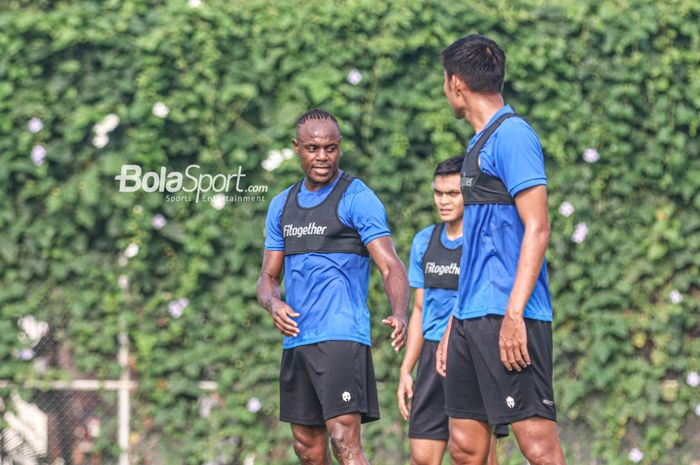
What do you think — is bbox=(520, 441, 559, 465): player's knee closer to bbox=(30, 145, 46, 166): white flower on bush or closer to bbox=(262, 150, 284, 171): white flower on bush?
bbox=(262, 150, 284, 171): white flower on bush

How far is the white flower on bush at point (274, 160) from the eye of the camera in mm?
7621

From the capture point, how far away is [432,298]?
620 cm

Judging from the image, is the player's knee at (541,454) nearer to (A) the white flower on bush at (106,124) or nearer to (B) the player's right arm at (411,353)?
(B) the player's right arm at (411,353)

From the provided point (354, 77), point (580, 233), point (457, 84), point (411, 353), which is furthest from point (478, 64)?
point (580, 233)

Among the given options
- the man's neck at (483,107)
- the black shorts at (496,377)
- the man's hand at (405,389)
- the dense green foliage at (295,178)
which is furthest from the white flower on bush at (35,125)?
the black shorts at (496,377)

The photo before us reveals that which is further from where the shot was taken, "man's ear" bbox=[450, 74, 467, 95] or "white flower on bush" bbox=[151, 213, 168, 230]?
"white flower on bush" bbox=[151, 213, 168, 230]

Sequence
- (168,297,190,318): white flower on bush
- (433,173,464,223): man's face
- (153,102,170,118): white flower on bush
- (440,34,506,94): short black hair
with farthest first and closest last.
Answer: (168,297,190,318): white flower on bush
(153,102,170,118): white flower on bush
(433,173,464,223): man's face
(440,34,506,94): short black hair

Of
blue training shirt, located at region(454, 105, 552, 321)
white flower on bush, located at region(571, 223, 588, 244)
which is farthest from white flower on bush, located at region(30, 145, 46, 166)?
blue training shirt, located at region(454, 105, 552, 321)

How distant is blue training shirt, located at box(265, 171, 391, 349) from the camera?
552 centimetres

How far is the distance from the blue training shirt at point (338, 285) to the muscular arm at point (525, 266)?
113cm

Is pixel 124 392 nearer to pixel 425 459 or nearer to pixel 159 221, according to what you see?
pixel 159 221

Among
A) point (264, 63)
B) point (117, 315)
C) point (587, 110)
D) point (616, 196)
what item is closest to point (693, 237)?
point (616, 196)

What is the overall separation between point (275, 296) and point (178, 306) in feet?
7.13

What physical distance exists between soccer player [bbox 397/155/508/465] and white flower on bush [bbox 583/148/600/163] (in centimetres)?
161
